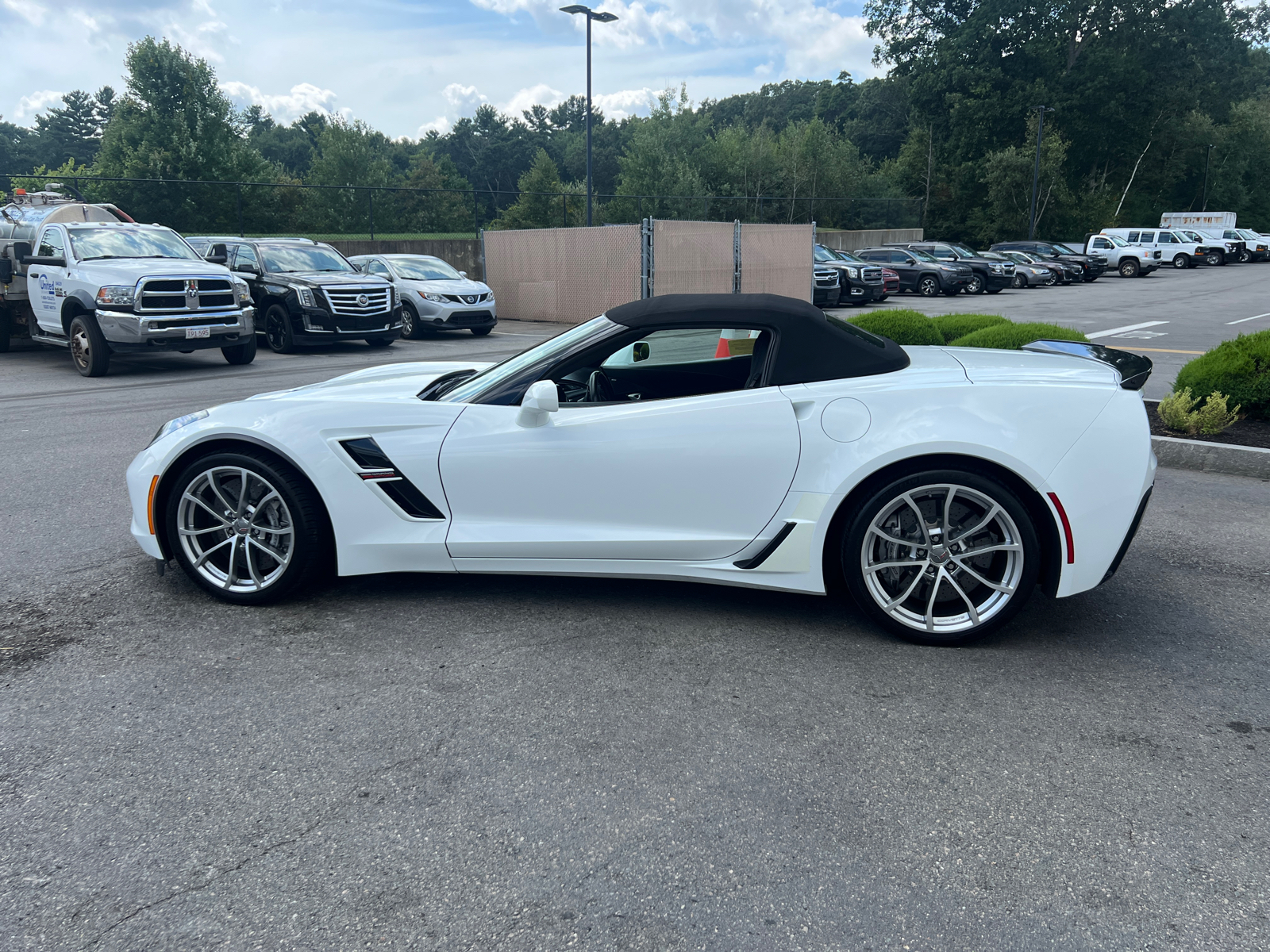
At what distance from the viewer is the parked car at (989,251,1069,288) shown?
34219 mm

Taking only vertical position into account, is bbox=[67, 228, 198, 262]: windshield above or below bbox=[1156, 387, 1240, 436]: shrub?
above

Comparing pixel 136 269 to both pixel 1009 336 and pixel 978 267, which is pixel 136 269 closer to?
pixel 1009 336

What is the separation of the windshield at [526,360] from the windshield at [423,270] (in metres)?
15.5

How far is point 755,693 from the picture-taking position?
3426 mm

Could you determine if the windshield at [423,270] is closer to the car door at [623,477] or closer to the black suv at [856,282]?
the black suv at [856,282]

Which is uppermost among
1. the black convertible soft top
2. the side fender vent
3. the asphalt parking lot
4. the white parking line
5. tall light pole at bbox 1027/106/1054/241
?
tall light pole at bbox 1027/106/1054/241

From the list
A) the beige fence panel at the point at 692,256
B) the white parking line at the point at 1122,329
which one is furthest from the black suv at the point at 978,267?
the beige fence panel at the point at 692,256

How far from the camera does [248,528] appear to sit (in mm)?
4195

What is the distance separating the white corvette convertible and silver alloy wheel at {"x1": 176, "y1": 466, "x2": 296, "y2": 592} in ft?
0.04

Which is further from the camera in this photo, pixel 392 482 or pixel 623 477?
pixel 392 482

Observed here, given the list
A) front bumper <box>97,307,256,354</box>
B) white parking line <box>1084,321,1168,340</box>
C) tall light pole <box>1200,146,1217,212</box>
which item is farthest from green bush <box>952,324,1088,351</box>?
tall light pole <box>1200,146,1217,212</box>

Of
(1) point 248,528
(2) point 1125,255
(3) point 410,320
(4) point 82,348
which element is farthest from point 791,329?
(2) point 1125,255

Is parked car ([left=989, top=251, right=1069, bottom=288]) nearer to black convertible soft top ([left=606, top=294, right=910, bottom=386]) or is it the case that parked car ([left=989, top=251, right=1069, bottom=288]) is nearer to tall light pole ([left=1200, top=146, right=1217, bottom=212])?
black convertible soft top ([left=606, top=294, right=910, bottom=386])

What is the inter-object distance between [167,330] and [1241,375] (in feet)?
39.6
